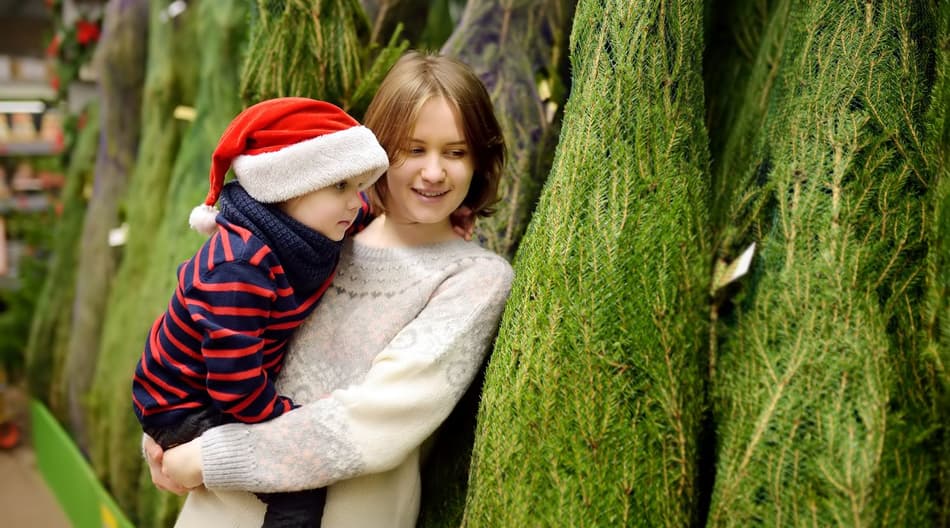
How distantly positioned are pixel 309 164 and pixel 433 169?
0.19m

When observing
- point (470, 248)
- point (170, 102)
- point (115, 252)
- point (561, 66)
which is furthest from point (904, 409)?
point (115, 252)

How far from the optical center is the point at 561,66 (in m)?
1.71

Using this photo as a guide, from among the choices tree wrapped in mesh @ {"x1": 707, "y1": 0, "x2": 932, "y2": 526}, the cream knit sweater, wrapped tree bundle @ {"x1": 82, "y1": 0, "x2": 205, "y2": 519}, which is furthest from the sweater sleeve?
wrapped tree bundle @ {"x1": 82, "y1": 0, "x2": 205, "y2": 519}

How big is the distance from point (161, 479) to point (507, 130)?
0.92 meters

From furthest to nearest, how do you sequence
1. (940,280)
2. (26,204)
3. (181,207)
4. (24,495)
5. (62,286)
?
(26,204)
(62,286)
(24,495)
(181,207)
(940,280)

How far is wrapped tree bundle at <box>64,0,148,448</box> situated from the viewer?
9.77 ft

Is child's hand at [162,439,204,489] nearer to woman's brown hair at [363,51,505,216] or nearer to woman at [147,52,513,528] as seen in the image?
woman at [147,52,513,528]

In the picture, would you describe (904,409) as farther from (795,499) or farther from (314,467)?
(314,467)

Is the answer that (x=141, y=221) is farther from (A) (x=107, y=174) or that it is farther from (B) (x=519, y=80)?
(B) (x=519, y=80)

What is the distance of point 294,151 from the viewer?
1169 mm

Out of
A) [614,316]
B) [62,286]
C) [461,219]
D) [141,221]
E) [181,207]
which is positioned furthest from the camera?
[62,286]

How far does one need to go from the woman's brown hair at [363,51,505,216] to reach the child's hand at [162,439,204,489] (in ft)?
1.70

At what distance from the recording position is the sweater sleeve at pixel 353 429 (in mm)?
Answer: 1174

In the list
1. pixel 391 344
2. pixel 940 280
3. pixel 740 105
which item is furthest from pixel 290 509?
pixel 740 105
